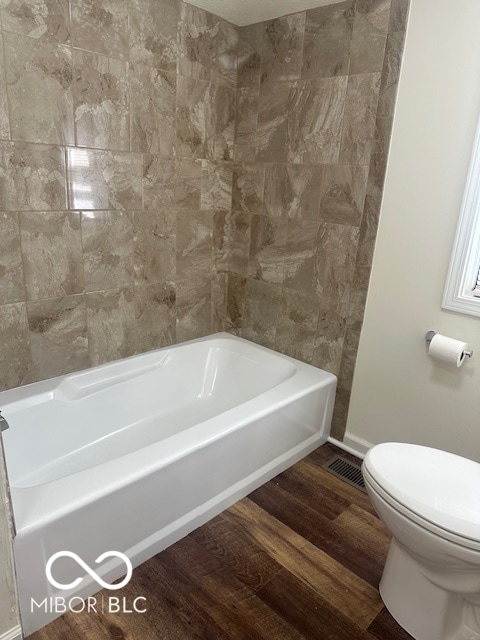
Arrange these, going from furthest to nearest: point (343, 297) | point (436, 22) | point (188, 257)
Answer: point (188, 257)
point (343, 297)
point (436, 22)

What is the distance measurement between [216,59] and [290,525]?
95.7 inches

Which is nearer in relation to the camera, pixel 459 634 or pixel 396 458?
pixel 459 634

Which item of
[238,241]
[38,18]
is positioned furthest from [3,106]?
[238,241]

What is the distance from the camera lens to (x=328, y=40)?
6.63 feet

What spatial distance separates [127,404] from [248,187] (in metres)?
1.45

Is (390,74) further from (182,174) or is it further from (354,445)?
(354,445)

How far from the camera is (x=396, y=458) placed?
1430 mm

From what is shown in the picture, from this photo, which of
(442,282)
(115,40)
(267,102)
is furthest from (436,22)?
(115,40)

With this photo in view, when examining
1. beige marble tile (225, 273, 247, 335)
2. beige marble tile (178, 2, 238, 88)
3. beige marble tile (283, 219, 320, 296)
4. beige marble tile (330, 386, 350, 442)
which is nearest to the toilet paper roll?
beige marble tile (330, 386, 350, 442)

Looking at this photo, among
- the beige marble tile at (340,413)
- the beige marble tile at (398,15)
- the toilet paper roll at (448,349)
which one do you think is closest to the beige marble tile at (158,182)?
the beige marble tile at (398,15)

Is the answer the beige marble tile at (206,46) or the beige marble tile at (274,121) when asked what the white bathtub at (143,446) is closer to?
the beige marble tile at (274,121)

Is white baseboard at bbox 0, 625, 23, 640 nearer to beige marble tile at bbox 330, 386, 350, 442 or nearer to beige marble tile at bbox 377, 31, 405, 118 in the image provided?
beige marble tile at bbox 330, 386, 350, 442

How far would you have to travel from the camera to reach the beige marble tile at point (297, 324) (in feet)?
7.78

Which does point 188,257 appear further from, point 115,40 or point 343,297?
point 115,40
